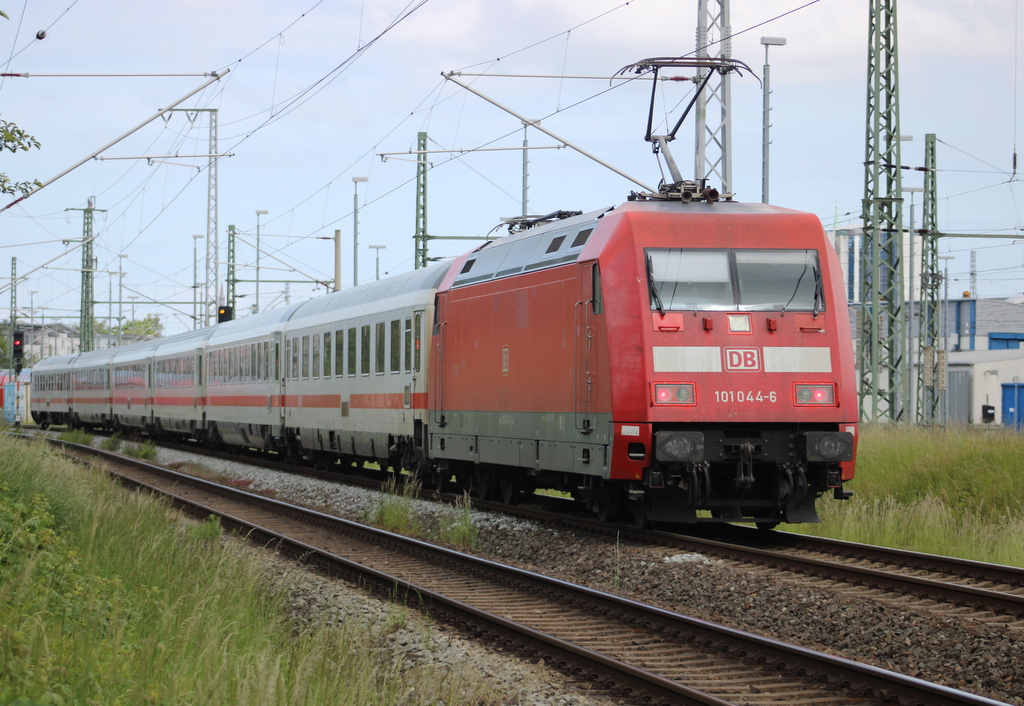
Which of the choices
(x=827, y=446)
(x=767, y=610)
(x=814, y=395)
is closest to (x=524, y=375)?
(x=814, y=395)

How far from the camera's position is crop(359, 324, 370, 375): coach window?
69.8ft

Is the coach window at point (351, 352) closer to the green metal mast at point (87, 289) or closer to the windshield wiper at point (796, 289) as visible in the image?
the windshield wiper at point (796, 289)

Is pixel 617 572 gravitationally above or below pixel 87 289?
below

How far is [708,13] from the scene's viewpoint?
2058 cm

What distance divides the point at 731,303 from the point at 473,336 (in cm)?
483

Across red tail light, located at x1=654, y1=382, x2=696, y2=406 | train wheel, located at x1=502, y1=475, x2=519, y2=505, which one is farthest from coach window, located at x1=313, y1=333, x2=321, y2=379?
red tail light, located at x1=654, y1=382, x2=696, y2=406

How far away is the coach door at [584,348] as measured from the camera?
12445mm

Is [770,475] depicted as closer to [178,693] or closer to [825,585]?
[825,585]

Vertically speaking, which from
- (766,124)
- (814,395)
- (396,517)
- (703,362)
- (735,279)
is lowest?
(396,517)

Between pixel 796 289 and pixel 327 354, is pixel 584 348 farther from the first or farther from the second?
pixel 327 354

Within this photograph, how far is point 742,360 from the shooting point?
39.0 ft

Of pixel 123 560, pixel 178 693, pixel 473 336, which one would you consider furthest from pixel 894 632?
pixel 473 336

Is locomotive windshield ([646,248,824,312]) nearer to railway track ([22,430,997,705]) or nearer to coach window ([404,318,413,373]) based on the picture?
railway track ([22,430,997,705])

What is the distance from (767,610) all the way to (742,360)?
3479 mm
